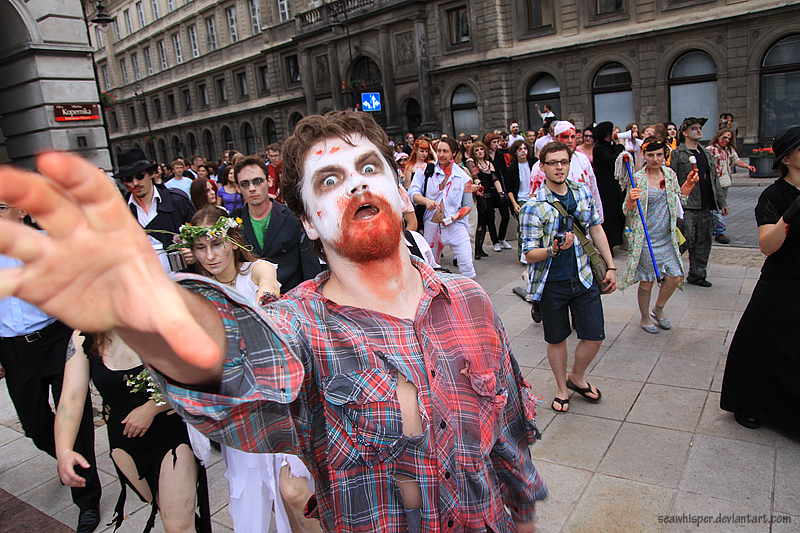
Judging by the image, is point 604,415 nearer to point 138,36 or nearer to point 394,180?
point 394,180

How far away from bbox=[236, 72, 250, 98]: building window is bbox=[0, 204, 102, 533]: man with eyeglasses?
1495 inches

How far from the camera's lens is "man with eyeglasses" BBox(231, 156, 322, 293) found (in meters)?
4.29

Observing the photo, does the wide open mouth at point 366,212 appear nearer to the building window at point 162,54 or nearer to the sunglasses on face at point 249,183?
the sunglasses on face at point 249,183

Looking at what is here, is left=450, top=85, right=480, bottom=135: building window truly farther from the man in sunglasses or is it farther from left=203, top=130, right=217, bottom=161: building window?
left=203, top=130, right=217, bottom=161: building window

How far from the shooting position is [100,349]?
110 inches

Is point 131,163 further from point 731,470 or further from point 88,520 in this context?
point 731,470

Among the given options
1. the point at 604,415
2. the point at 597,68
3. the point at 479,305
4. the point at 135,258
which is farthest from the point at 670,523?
the point at 597,68

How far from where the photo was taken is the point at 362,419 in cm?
157

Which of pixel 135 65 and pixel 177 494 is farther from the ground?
pixel 135 65

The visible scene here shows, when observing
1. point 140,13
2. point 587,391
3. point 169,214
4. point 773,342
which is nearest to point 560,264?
point 587,391

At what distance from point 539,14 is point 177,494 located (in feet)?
83.6


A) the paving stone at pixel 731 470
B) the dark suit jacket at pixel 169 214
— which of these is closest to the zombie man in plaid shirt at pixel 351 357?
the paving stone at pixel 731 470

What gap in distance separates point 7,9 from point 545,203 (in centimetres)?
1102

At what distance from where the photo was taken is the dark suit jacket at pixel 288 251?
4.28 m
